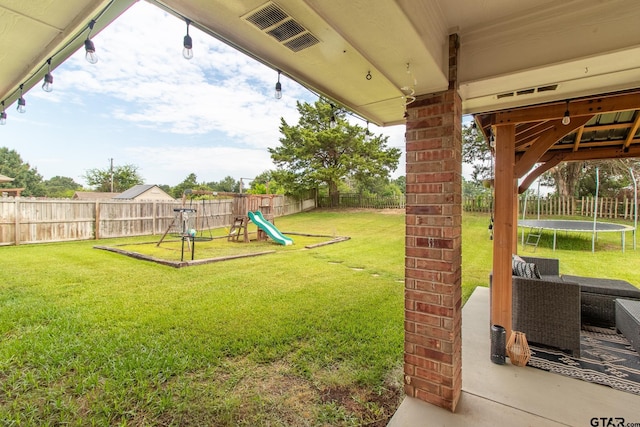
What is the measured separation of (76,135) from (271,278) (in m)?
28.3

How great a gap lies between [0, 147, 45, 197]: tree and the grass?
27.9m

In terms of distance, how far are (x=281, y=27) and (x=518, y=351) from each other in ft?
9.70

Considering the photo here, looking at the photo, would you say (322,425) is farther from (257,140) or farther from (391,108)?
(257,140)

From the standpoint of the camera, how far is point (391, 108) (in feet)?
7.36

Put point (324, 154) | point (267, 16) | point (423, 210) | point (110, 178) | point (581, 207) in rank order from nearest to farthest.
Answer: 1. point (267, 16)
2. point (423, 210)
3. point (581, 207)
4. point (324, 154)
5. point (110, 178)

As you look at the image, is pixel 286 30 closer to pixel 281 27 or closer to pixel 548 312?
pixel 281 27

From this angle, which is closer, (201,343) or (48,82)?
(48,82)

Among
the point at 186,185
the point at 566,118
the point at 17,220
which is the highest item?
the point at 186,185

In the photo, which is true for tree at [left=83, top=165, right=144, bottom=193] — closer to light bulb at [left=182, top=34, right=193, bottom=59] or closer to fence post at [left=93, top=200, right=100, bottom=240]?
fence post at [left=93, top=200, right=100, bottom=240]

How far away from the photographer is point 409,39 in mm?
1261

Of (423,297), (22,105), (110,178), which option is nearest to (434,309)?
(423,297)

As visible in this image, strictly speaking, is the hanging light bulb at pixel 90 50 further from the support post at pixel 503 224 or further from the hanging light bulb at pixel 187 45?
the support post at pixel 503 224

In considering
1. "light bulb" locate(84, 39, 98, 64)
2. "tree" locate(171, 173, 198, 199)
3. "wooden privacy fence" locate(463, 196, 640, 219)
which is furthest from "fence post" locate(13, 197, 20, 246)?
"tree" locate(171, 173, 198, 199)

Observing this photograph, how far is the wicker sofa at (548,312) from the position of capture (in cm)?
253
